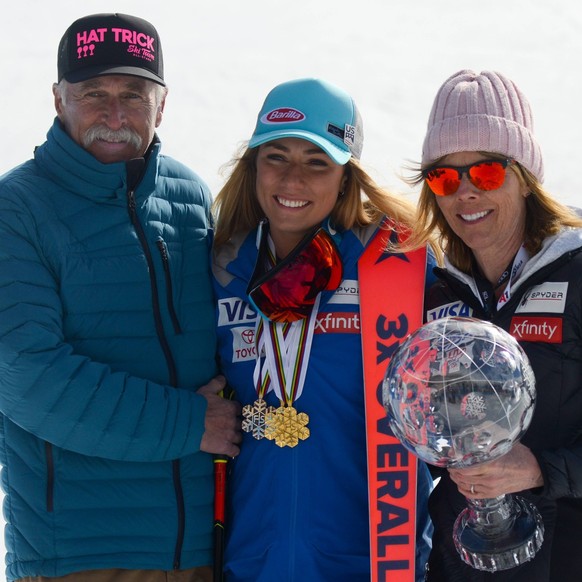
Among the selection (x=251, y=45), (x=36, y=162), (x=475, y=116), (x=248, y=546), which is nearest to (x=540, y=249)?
(x=475, y=116)

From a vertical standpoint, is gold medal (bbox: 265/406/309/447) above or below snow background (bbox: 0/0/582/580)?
below

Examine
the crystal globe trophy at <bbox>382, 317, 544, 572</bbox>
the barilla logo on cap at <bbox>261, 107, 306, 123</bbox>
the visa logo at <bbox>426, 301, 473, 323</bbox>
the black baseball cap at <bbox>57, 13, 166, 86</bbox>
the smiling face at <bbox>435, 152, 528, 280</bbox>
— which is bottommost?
the crystal globe trophy at <bbox>382, 317, 544, 572</bbox>

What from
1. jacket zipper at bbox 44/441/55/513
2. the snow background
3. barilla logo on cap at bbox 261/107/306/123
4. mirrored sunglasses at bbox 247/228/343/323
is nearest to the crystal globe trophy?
mirrored sunglasses at bbox 247/228/343/323

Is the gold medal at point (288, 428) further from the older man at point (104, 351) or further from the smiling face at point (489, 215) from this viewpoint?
the smiling face at point (489, 215)

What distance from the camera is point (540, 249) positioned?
3000 mm

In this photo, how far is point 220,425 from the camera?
11.1 ft

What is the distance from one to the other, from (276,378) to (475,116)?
1082mm

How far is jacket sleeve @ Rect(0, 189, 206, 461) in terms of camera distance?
3178 mm

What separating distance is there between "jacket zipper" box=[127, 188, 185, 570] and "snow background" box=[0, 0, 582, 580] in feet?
14.4

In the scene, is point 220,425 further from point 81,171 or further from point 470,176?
point 470,176

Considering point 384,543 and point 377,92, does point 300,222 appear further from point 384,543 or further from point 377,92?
point 377,92

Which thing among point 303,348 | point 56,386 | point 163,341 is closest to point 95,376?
point 56,386

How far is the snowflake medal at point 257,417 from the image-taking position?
3361 millimetres

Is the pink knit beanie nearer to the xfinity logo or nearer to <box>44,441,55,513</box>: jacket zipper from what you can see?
the xfinity logo
